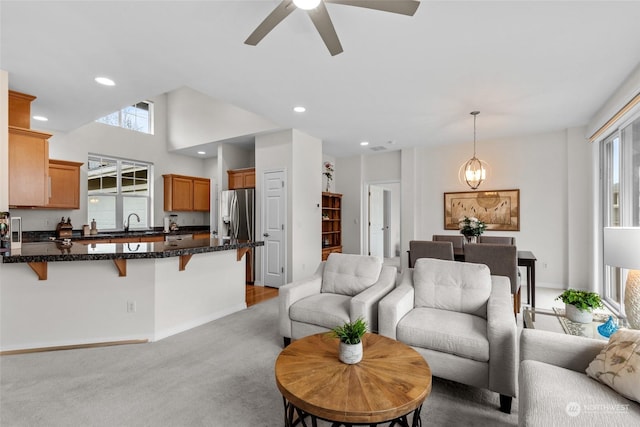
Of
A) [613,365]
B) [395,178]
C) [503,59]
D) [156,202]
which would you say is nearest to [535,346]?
[613,365]

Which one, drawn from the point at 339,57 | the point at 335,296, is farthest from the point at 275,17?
the point at 335,296

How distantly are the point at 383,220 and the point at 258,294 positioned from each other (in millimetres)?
4736

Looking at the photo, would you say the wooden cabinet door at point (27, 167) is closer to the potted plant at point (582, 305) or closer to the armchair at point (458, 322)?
the armchair at point (458, 322)

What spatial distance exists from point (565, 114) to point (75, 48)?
5.77m

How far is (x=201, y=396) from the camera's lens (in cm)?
207

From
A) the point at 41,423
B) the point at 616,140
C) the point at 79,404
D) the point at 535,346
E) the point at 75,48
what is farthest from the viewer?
the point at 616,140

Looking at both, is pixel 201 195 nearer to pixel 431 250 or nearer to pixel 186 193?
pixel 186 193

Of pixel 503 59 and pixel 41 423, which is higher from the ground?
pixel 503 59

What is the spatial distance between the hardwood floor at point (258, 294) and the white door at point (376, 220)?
3.23 meters

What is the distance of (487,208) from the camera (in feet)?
18.6

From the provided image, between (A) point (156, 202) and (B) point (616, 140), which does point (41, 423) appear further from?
(B) point (616, 140)

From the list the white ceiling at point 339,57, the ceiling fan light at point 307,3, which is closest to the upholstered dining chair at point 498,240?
the white ceiling at point 339,57

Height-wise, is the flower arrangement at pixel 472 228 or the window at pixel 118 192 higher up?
the window at pixel 118 192

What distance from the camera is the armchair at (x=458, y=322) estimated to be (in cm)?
191
